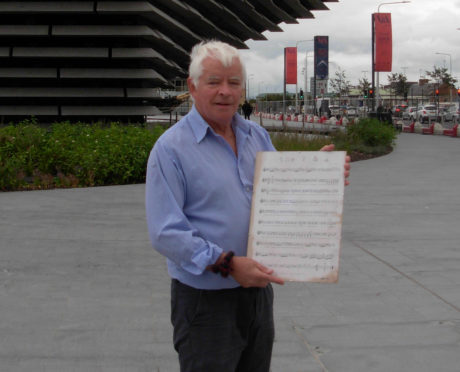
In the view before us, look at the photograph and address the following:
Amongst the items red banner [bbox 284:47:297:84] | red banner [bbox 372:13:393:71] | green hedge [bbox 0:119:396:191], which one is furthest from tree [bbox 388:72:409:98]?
green hedge [bbox 0:119:396:191]

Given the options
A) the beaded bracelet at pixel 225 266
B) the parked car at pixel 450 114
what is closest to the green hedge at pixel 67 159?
the beaded bracelet at pixel 225 266

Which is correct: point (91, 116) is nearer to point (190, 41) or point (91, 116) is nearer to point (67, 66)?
point (67, 66)

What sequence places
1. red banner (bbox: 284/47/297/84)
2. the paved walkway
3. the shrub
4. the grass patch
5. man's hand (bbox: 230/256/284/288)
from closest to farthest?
man's hand (bbox: 230/256/284/288) < the paved walkway < the grass patch < the shrub < red banner (bbox: 284/47/297/84)

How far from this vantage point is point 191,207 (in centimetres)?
A: 252

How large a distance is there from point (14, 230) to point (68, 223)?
2.36 ft

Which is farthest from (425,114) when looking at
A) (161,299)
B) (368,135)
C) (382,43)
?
(161,299)

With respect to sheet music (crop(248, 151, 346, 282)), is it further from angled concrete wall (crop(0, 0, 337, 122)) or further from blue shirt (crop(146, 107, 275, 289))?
angled concrete wall (crop(0, 0, 337, 122))

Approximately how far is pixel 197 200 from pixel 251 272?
1.07ft

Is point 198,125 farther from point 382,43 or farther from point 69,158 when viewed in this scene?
point 382,43

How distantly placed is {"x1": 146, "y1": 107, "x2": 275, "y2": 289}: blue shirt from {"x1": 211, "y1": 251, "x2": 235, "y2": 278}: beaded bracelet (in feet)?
0.09

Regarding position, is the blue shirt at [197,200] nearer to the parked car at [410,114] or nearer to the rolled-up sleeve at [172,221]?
the rolled-up sleeve at [172,221]

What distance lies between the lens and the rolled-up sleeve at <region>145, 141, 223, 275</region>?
241 cm

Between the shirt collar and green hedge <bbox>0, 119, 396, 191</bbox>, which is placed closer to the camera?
the shirt collar

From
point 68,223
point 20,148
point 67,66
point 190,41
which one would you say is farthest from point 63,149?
point 190,41
